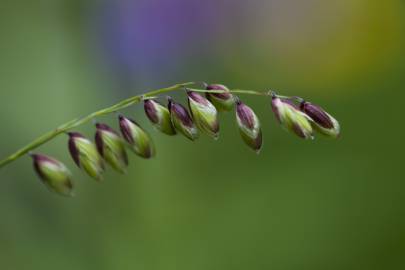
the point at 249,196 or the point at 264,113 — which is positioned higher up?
the point at 264,113

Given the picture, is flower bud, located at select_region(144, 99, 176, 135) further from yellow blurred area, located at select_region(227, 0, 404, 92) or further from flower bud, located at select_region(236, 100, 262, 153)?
yellow blurred area, located at select_region(227, 0, 404, 92)

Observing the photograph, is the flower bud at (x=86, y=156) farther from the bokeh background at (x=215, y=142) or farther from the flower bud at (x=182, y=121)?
the bokeh background at (x=215, y=142)

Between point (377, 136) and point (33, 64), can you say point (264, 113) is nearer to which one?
point (377, 136)

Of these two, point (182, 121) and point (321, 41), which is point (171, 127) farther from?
point (321, 41)

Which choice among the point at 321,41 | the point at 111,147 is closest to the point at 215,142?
the point at 321,41

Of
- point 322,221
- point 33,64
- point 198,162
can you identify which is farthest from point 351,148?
point 33,64

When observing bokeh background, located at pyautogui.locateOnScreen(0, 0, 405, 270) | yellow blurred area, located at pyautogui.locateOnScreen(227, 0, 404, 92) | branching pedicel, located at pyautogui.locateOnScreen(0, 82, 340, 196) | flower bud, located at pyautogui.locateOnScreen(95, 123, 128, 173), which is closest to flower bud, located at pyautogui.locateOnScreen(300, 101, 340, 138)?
branching pedicel, located at pyautogui.locateOnScreen(0, 82, 340, 196)

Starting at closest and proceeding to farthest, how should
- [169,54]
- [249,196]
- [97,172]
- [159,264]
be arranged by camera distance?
[97,172]
[159,264]
[249,196]
[169,54]

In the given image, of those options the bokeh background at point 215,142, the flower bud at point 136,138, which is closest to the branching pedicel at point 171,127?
the flower bud at point 136,138
